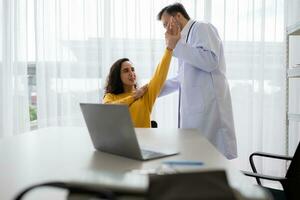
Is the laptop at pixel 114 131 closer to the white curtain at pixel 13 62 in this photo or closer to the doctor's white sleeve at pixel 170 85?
the doctor's white sleeve at pixel 170 85

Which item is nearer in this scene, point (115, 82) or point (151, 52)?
point (115, 82)

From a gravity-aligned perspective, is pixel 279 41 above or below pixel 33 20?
below

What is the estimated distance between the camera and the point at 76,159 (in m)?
0.99

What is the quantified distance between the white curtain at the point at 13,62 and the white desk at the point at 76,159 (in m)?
1.33

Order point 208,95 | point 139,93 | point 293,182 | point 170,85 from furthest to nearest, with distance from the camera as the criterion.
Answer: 1. point 170,85
2. point 139,93
3. point 208,95
4. point 293,182

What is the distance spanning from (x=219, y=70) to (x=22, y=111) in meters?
1.77

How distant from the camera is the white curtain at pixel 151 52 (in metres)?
2.64

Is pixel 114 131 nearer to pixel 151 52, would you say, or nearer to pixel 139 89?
pixel 139 89

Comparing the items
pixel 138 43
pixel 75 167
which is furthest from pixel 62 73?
pixel 75 167

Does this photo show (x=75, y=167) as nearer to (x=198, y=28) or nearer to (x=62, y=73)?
(x=198, y=28)

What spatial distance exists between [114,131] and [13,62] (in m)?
2.09

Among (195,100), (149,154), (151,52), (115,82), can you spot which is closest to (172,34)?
(195,100)

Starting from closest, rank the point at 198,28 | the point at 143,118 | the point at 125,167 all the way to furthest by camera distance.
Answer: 1. the point at 125,167
2. the point at 198,28
3. the point at 143,118

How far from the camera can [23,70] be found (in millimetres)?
2695
